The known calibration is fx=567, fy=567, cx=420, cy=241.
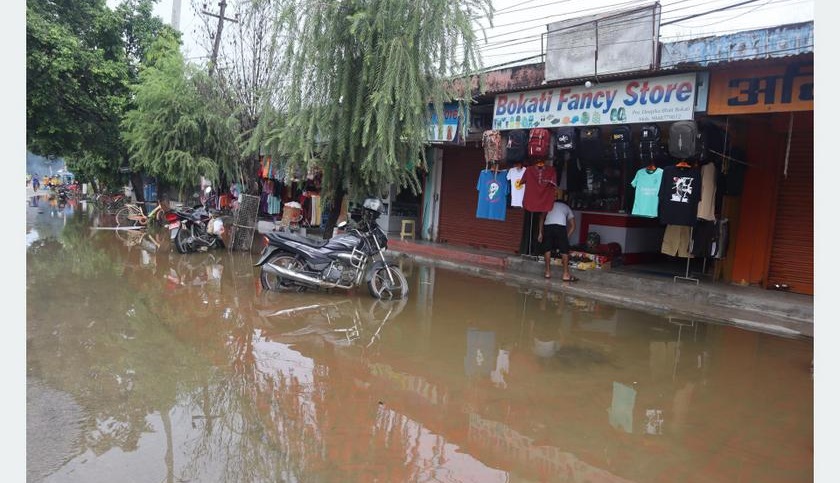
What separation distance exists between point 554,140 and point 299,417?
7.62 metres

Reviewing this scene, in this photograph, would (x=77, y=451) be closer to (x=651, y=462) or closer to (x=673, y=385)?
(x=651, y=462)

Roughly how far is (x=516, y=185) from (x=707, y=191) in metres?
3.37

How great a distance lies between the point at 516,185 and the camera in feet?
36.3

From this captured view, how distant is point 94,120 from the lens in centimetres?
1988

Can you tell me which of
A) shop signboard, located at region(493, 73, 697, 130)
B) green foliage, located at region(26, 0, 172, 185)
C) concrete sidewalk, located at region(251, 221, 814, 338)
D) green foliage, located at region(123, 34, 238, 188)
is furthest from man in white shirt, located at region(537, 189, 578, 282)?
green foliage, located at region(26, 0, 172, 185)

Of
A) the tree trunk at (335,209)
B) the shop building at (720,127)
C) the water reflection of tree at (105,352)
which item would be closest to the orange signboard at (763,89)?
the shop building at (720,127)

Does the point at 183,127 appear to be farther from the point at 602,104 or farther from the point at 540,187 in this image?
the point at 602,104

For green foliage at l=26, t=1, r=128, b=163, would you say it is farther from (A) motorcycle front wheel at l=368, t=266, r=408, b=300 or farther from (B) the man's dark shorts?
(B) the man's dark shorts

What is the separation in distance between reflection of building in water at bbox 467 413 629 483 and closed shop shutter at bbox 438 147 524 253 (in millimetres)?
9870

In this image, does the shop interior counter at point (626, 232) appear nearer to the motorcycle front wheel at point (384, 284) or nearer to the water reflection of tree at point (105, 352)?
the motorcycle front wheel at point (384, 284)

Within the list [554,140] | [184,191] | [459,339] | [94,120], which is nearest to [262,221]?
[184,191]

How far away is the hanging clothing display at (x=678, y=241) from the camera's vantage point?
996cm

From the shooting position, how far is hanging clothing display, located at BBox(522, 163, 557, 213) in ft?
34.5

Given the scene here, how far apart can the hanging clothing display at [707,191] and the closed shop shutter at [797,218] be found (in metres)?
1.22
